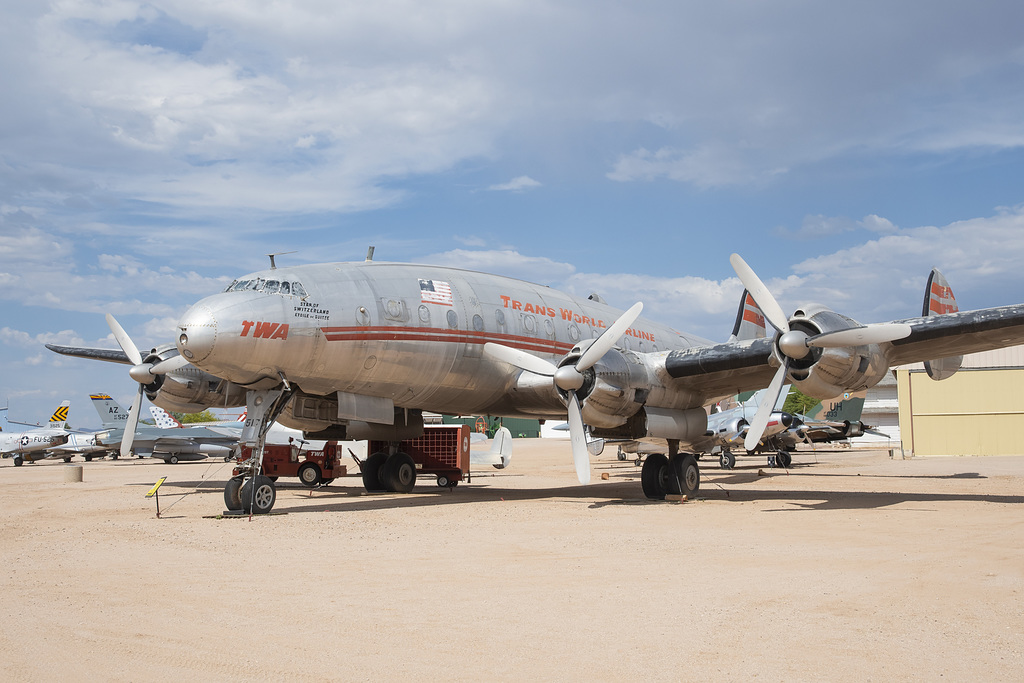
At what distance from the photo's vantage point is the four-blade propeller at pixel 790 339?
12531 mm

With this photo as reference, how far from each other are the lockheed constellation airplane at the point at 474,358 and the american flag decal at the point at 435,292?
0.03 m

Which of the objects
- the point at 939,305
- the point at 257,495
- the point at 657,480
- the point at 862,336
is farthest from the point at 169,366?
the point at 939,305

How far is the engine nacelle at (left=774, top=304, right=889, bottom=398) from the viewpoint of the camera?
1274cm

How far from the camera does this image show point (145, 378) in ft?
59.3

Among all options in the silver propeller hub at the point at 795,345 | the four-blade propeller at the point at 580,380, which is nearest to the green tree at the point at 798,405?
the four-blade propeller at the point at 580,380

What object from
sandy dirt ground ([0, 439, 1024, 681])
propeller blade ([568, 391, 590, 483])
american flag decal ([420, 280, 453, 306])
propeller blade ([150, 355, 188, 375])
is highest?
american flag decal ([420, 280, 453, 306])

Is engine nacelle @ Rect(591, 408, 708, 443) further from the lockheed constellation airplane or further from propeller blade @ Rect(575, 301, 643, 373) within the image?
propeller blade @ Rect(575, 301, 643, 373)

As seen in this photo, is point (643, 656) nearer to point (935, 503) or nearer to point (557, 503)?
point (557, 503)

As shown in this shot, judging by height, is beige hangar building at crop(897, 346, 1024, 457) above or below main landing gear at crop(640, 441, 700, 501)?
above

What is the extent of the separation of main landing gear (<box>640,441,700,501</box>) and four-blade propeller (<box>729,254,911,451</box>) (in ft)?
10.8

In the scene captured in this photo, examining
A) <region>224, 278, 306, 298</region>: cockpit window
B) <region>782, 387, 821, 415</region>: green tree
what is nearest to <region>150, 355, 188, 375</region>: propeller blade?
<region>224, 278, 306, 298</region>: cockpit window

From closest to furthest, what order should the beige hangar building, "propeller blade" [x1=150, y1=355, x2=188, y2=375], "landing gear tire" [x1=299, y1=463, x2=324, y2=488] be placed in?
"propeller blade" [x1=150, y1=355, x2=188, y2=375], "landing gear tire" [x1=299, y1=463, x2=324, y2=488], the beige hangar building

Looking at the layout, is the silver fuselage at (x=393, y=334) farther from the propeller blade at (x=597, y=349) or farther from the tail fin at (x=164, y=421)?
the tail fin at (x=164, y=421)

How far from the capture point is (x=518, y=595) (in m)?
6.83
